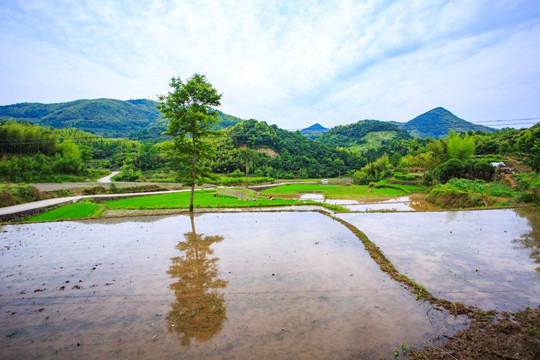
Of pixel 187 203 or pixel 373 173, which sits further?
pixel 373 173

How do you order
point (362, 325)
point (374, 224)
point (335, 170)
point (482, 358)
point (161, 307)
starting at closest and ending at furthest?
1. point (482, 358)
2. point (362, 325)
3. point (161, 307)
4. point (374, 224)
5. point (335, 170)

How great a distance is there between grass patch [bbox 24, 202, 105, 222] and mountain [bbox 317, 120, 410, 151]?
418 feet

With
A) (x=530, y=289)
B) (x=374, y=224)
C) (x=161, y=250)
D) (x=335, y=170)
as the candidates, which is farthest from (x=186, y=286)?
(x=335, y=170)

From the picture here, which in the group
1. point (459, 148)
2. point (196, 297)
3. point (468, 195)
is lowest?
point (196, 297)

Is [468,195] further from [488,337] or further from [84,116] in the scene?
[84,116]

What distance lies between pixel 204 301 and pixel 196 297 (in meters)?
0.31

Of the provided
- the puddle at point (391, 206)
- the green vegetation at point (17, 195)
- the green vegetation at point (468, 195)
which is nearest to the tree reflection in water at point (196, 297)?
the puddle at point (391, 206)

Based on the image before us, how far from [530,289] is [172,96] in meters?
18.8

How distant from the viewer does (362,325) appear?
4785 millimetres

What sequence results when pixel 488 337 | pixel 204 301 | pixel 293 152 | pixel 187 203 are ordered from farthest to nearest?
pixel 293 152
pixel 187 203
pixel 204 301
pixel 488 337

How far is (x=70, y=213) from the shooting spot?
59.6 ft

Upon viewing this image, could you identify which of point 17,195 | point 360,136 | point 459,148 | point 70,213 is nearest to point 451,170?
point 459,148

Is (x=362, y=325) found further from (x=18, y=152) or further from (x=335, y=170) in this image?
(x=335, y=170)

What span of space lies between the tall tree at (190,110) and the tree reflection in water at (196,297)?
10179 mm
